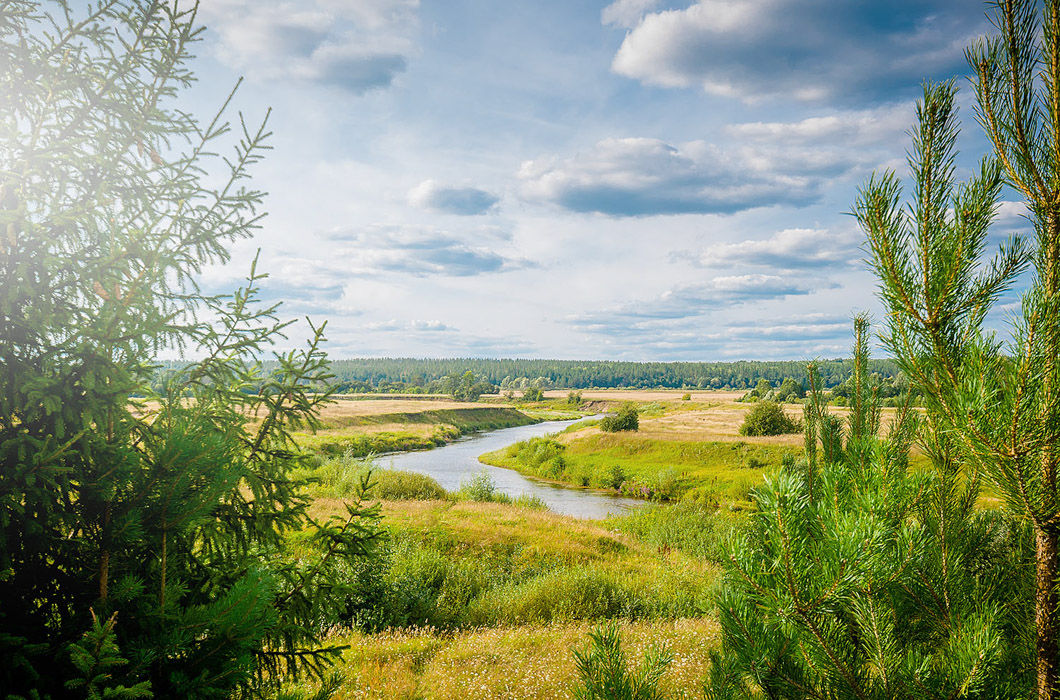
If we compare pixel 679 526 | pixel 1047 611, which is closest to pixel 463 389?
pixel 679 526

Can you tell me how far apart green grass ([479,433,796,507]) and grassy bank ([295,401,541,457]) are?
34.0ft

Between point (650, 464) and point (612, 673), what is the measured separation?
3735 centimetres

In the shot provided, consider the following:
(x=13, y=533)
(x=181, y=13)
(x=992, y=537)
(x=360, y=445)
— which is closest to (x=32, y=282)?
(x=13, y=533)

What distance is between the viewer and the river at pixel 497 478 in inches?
1156

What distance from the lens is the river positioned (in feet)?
96.4

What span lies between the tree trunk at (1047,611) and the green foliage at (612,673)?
4.05ft

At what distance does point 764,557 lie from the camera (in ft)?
6.09

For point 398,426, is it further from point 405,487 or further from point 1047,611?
point 1047,611

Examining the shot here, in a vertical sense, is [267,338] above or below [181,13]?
below

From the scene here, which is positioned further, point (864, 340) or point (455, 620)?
point (455, 620)

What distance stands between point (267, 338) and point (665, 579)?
13.1 m

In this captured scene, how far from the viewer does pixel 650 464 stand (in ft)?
123

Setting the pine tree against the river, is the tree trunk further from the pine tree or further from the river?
the river

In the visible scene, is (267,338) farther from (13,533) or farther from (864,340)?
(864,340)
